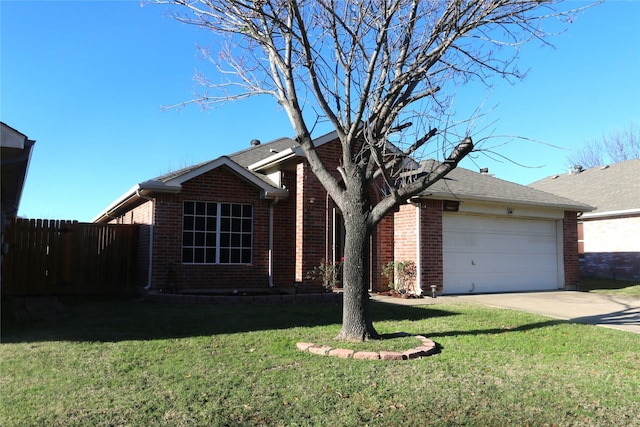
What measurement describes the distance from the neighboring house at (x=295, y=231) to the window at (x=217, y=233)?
26 millimetres

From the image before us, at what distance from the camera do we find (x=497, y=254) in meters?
14.5

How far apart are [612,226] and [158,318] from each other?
18.1m

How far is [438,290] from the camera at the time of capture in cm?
1316

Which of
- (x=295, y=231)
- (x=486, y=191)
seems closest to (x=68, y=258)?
(x=295, y=231)

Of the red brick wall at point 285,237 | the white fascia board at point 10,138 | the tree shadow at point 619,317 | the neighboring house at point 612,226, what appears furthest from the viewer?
the neighboring house at point 612,226

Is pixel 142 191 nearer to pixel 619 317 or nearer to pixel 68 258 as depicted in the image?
pixel 68 258

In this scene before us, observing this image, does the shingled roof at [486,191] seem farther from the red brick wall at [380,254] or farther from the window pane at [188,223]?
the window pane at [188,223]

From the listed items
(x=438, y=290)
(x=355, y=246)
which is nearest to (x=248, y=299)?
(x=355, y=246)

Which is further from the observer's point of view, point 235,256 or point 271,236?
point 271,236

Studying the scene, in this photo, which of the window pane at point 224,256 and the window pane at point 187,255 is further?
the window pane at point 224,256

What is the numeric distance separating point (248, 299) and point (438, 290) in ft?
18.1

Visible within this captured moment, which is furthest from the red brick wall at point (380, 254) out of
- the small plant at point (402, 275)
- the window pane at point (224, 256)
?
the window pane at point (224, 256)

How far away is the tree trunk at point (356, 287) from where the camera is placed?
6645 mm

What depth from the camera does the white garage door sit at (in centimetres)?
1373
